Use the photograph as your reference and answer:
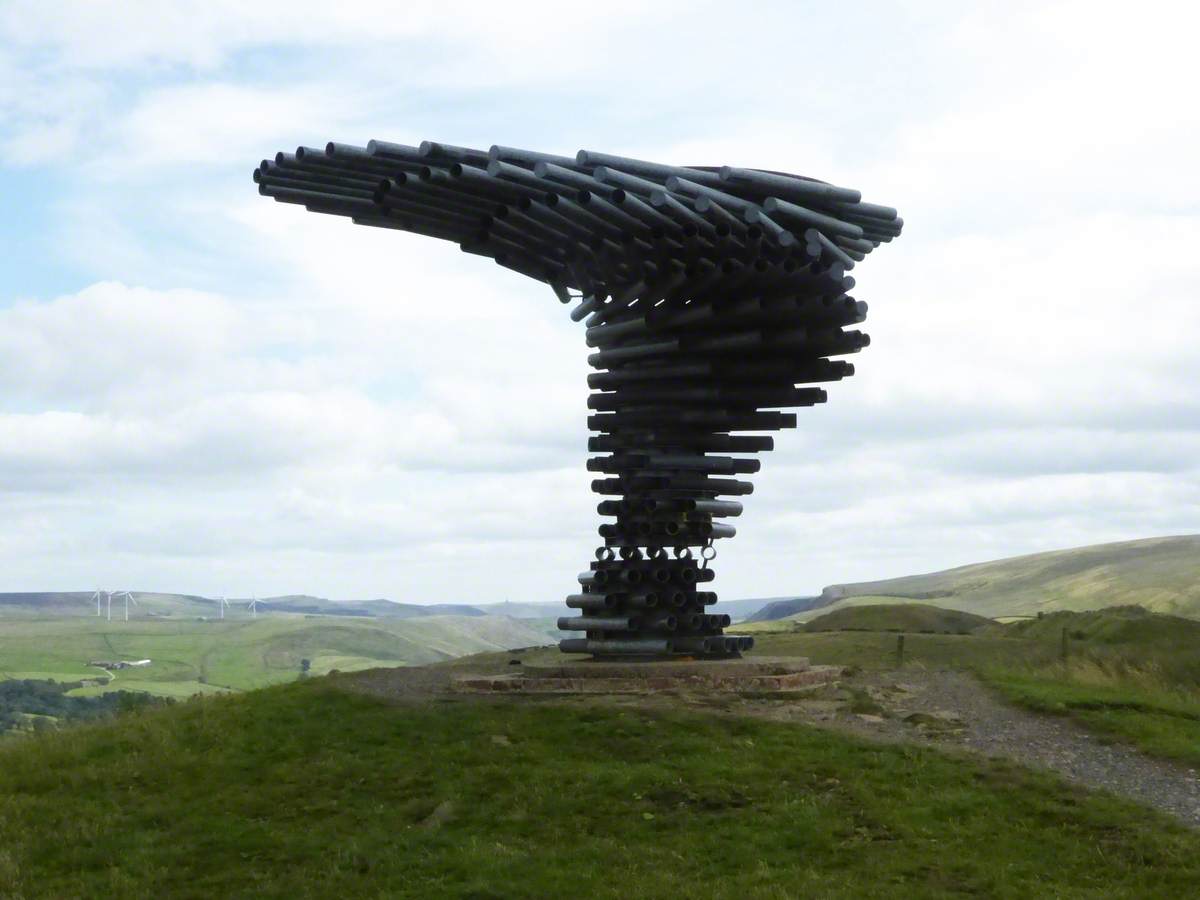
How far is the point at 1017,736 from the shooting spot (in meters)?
17.7

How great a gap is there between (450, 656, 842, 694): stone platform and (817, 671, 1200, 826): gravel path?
4.28 ft

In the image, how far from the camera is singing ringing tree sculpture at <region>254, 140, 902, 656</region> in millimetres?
19734

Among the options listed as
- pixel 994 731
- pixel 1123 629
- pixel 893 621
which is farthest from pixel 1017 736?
pixel 893 621

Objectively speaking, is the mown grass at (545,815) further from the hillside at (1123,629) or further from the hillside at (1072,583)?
the hillside at (1072,583)

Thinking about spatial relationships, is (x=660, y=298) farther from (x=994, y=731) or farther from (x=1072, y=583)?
(x=1072, y=583)

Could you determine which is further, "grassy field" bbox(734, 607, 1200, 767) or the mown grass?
"grassy field" bbox(734, 607, 1200, 767)

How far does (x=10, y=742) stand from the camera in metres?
19.4

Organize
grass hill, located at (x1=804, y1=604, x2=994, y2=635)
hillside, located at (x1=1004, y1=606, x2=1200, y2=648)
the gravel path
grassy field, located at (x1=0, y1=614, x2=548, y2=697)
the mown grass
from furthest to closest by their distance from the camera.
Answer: grassy field, located at (x1=0, y1=614, x2=548, y2=697), grass hill, located at (x1=804, y1=604, x2=994, y2=635), hillside, located at (x1=1004, y1=606, x2=1200, y2=648), the gravel path, the mown grass

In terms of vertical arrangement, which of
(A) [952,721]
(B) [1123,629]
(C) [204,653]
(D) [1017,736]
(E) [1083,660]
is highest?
(B) [1123,629]

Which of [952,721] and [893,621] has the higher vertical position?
[893,621]

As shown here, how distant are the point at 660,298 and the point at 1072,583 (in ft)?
304

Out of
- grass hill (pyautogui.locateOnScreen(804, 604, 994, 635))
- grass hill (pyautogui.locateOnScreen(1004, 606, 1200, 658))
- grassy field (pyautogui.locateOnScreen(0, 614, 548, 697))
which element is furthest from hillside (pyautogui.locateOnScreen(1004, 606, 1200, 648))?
grassy field (pyautogui.locateOnScreen(0, 614, 548, 697))

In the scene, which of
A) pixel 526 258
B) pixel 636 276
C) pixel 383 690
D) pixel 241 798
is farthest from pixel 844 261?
pixel 241 798

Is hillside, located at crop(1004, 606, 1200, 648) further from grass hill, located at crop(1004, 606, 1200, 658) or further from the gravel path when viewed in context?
the gravel path
